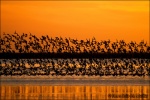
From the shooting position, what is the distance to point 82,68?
69812mm

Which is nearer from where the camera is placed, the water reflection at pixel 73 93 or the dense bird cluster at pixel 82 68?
the water reflection at pixel 73 93

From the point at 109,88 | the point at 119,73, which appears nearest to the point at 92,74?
the point at 119,73

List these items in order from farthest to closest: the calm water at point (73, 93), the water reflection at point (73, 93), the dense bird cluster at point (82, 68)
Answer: the dense bird cluster at point (82, 68) < the water reflection at point (73, 93) < the calm water at point (73, 93)

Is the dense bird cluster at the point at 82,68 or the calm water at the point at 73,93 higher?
the dense bird cluster at the point at 82,68

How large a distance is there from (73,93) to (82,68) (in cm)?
3133

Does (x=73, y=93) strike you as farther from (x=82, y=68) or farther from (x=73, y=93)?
(x=82, y=68)

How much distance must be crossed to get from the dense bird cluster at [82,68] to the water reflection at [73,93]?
68.1 ft

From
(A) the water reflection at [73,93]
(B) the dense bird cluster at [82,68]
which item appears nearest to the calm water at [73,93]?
(A) the water reflection at [73,93]

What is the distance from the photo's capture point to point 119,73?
65.8 m

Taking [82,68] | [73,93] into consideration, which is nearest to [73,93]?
[73,93]

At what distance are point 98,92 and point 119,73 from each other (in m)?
26.6

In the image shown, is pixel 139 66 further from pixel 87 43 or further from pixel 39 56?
pixel 39 56

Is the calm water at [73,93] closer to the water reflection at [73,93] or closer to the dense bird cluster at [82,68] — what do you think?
the water reflection at [73,93]

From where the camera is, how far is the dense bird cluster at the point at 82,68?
2564 inches
